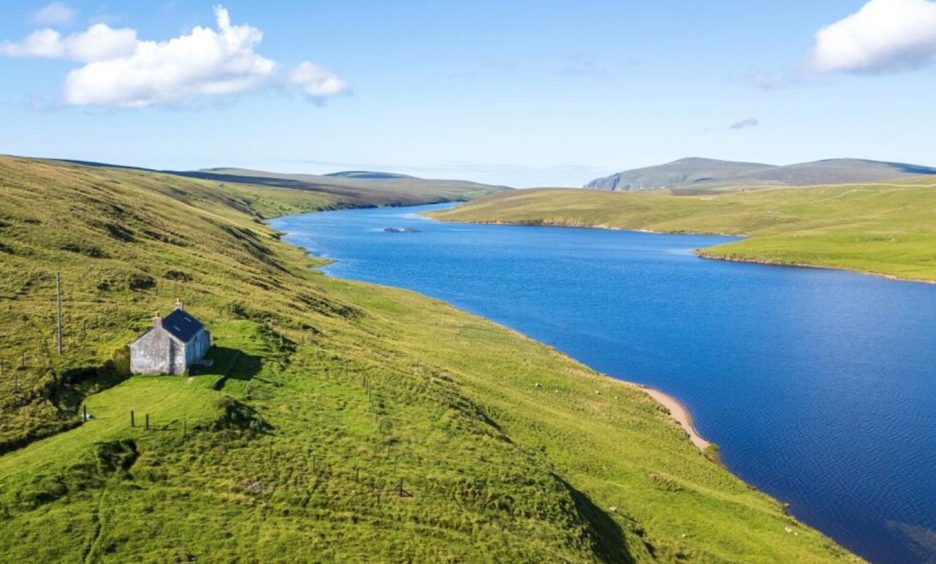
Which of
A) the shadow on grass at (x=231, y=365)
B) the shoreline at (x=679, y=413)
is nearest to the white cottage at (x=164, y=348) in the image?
the shadow on grass at (x=231, y=365)

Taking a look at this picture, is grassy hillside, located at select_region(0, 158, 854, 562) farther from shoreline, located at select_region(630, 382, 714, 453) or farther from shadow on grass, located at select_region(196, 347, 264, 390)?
shoreline, located at select_region(630, 382, 714, 453)

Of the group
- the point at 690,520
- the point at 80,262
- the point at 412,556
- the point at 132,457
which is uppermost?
the point at 80,262

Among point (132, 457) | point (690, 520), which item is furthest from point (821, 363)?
point (132, 457)

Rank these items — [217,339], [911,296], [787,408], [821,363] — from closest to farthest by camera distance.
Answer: [217,339], [787,408], [821,363], [911,296]

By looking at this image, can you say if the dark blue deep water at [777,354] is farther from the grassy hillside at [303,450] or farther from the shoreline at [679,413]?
the grassy hillside at [303,450]

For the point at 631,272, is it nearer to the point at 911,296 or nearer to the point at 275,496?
the point at 911,296
